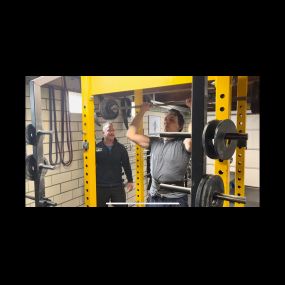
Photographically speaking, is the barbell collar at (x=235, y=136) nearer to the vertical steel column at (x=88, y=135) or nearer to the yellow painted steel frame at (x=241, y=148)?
the yellow painted steel frame at (x=241, y=148)

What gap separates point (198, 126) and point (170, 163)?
3.47 ft

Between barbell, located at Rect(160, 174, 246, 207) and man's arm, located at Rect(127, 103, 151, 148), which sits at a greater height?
man's arm, located at Rect(127, 103, 151, 148)

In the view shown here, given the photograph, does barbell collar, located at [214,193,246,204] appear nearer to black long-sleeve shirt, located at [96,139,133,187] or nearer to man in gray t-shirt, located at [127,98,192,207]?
man in gray t-shirt, located at [127,98,192,207]

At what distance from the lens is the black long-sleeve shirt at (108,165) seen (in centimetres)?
231

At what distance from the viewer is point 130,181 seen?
7.79ft

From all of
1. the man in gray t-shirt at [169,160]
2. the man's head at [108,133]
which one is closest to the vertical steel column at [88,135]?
the man in gray t-shirt at [169,160]

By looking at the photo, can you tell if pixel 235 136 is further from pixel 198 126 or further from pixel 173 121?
pixel 173 121

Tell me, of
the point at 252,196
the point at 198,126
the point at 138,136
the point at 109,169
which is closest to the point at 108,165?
the point at 109,169

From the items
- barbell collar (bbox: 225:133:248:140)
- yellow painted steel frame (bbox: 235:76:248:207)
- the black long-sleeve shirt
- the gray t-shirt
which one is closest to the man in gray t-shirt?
the gray t-shirt

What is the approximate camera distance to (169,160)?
1.72 meters

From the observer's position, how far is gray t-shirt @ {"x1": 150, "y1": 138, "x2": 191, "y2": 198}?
1.70 metres

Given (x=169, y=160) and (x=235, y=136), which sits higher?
(x=235, y=136)

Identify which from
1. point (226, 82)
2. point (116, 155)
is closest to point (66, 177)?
point (116, 155)

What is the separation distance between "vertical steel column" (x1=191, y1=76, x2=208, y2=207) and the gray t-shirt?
1017 mm
